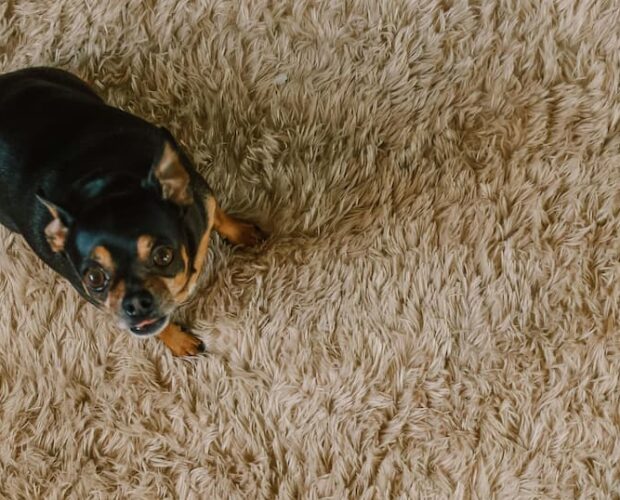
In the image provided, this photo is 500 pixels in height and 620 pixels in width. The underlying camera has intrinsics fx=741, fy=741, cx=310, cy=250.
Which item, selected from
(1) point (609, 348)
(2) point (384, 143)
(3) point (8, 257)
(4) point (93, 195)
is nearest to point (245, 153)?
(2) point (384, 143)

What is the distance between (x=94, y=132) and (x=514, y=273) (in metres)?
0.84

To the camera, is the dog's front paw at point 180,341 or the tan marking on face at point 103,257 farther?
the dog's front paw at point 180,341

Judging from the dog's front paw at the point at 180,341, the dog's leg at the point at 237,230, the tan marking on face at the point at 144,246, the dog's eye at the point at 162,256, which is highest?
the tan marking on face at the point at 144,246

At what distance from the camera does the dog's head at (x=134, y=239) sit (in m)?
1.17

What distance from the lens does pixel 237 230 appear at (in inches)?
58.4

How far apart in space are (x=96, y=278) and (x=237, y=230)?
1.17 ft

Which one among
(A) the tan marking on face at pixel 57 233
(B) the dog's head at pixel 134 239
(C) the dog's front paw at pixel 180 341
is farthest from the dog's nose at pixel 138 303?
(C) the dog's front paw at pixel 180 341

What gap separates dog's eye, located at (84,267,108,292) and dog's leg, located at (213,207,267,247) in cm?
29

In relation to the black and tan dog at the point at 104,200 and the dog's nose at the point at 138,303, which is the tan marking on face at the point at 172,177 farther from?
the dog's nose at the point at 138,303

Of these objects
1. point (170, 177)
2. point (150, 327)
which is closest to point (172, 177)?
point (170, 177)

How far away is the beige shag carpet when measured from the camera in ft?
4.75

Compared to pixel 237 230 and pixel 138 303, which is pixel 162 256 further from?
pixel 237 230

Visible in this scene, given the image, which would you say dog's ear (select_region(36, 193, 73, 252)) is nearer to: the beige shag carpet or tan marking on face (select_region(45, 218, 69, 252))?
tan marking on face (select_region(45, 218, 69, 252))

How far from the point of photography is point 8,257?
156 centimetres
